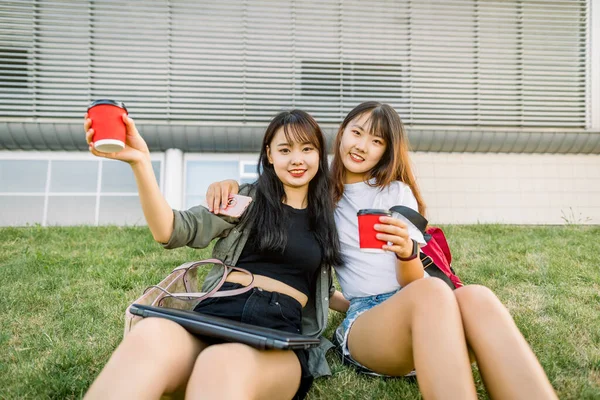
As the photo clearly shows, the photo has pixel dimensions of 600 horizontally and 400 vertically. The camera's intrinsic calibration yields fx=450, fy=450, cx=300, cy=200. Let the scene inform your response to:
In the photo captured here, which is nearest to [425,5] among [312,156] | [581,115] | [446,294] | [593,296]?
[581,115]

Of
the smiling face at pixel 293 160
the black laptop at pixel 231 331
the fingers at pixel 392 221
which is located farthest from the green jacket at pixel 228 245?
the fingers at pixel 392 221

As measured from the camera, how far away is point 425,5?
7938mm

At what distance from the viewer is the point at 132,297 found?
3234mm

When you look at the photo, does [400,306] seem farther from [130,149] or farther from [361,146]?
[130,149]

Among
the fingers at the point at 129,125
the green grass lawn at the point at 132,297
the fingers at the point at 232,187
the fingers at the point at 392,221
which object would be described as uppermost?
the fingers at the point at 129,125

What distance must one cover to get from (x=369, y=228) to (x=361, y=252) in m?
0.59

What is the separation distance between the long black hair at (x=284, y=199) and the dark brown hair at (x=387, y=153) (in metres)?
0.14

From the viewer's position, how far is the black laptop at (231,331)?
1.57 metres

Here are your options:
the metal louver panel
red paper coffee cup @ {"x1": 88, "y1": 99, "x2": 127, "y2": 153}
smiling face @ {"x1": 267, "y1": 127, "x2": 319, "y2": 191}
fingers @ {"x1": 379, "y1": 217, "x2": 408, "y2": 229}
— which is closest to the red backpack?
fingers @ {"x1": 379, "y1": 217, "x2": 408, "y2": 229}

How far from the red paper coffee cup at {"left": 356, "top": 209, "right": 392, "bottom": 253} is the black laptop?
43cm

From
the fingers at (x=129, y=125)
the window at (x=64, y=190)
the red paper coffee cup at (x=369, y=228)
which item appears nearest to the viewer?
the fingers at (x=129, y=125)

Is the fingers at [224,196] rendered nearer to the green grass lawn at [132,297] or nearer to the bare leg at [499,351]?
the green grass lawn at [132,297]

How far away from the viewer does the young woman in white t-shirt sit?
158cm

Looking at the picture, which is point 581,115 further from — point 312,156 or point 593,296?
point 312,156
